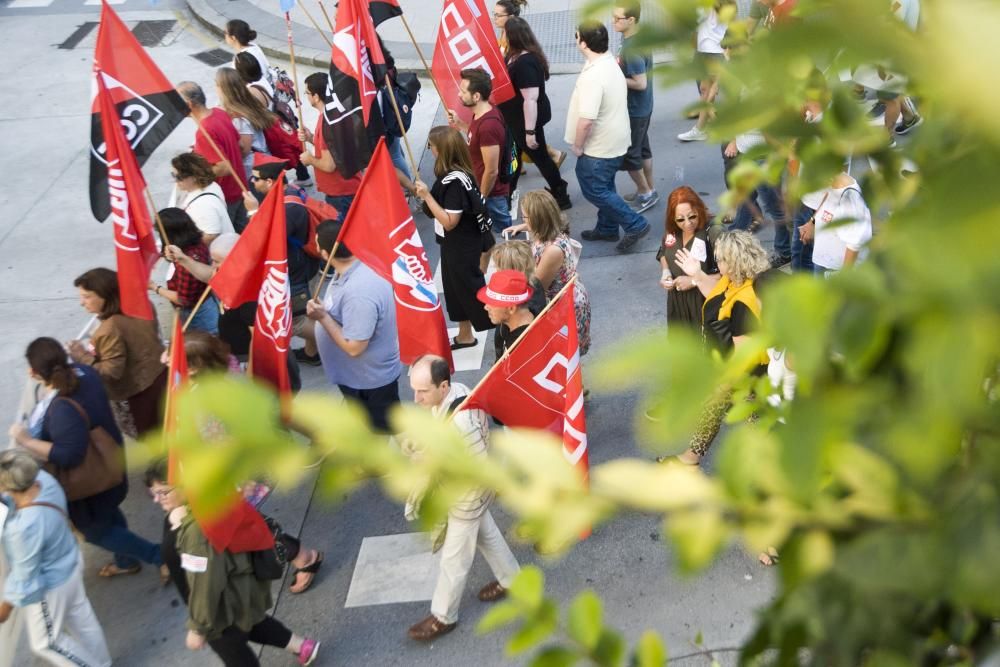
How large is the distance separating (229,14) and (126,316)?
11176 mm

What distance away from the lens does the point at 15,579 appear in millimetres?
4848

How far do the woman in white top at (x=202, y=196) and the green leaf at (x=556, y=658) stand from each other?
6.36m

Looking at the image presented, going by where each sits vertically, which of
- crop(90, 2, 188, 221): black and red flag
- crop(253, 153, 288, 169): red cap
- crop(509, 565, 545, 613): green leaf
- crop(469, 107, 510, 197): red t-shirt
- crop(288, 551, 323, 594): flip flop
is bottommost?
crop(288, 551, 323, 594): flip flop

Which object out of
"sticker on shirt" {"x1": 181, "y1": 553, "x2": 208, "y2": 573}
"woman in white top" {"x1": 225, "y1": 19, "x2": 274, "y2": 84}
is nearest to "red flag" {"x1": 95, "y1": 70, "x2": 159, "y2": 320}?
"sticker on shirt" {"x1": 181, "y1": 553, "x2": 208, "y2": 573}

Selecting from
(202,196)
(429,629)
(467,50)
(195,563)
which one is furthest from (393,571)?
(467,50)

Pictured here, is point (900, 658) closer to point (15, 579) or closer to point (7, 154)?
point (15, 579)

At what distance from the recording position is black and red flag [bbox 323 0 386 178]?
23.4 ft

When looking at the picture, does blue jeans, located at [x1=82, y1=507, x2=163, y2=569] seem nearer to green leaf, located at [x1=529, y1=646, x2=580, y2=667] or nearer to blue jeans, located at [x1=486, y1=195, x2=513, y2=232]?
blue jeans, located at [x1=486, y1=195, x2=513, y2=232]

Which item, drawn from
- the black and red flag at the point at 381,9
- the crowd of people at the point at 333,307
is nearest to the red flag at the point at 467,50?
the crowd of people at the point at 333,307

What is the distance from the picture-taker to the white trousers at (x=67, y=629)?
5062 mm

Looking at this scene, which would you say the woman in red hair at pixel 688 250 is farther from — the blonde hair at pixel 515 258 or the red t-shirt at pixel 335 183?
the red t-shirt at pixel 335 183

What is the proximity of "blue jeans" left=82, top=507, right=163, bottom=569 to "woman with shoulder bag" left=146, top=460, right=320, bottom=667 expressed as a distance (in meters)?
1.12

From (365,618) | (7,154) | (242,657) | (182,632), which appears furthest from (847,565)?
(7,154)

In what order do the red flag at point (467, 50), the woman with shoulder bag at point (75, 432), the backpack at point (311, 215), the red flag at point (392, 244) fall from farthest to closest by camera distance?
the red flag at point (467, 50) → the backpack at point (311, 215) → the red flag at point (392, 244) → the woman with shoulder bag at point (75, 432)
